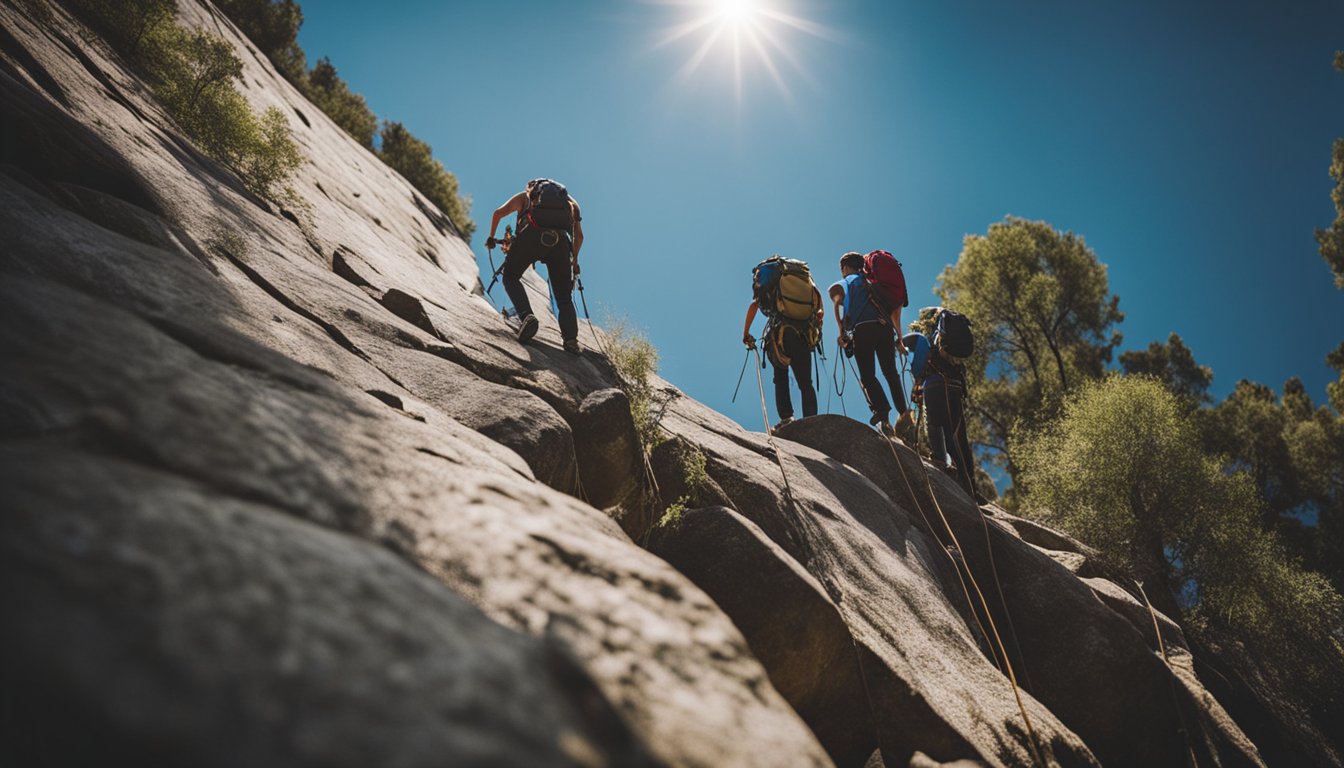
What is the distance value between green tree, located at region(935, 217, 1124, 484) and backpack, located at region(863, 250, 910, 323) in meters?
15.2

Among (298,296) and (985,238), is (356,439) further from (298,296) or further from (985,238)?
(985,238)

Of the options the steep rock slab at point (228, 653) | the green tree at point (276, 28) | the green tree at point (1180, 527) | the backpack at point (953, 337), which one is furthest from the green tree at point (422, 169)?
the steep rock slab at point (228, 653)

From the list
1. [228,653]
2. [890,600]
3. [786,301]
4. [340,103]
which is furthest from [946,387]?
[340,103]

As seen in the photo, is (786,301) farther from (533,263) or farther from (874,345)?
(533,263)

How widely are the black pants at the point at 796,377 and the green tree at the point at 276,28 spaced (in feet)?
74.9

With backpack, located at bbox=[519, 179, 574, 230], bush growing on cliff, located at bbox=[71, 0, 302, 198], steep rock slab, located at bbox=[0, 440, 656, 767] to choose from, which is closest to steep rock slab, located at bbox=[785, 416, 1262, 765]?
backpack, located at bbox=[519, 179, 574, 230]

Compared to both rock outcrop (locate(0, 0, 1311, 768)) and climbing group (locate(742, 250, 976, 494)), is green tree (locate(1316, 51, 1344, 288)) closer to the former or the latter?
climbing group (locate(742, 250, 976, 494))

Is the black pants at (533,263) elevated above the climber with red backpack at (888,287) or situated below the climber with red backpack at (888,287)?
below

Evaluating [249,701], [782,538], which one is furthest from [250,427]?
[782,538]

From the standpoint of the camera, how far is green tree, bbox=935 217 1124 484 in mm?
22125

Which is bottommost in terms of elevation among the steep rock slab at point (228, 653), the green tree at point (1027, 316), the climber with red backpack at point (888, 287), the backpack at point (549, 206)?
the steep rock slab at point (228, 653)

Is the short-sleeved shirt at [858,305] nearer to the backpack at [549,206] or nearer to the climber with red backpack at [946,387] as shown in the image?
the climber with red backpack at [946,387]

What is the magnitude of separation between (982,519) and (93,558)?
8.24 m

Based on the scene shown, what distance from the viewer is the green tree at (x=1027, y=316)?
22125 mm
